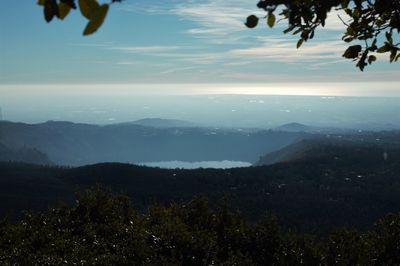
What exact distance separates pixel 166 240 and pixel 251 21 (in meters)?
15.2

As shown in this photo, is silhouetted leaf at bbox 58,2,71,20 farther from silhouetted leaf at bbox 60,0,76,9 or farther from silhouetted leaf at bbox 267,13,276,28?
silhouetted leaf at bbox 267,13,276,28

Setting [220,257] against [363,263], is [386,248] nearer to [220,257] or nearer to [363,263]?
[363,263]

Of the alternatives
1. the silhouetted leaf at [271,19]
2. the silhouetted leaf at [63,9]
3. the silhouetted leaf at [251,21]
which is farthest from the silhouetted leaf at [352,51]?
the silhouetted leaf at [63,9]

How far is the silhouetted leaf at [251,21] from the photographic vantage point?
4.03m

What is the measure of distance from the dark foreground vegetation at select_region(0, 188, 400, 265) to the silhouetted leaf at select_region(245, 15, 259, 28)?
12418 millimetres

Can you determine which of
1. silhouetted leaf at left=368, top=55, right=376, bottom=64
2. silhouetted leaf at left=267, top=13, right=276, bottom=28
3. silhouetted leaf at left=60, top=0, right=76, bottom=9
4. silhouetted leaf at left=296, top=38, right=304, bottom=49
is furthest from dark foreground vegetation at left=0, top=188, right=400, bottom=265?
silhouetted leaf at left=60, top=0, right=76, bottom=9

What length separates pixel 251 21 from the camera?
4109 mm

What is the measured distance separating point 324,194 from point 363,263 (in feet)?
596

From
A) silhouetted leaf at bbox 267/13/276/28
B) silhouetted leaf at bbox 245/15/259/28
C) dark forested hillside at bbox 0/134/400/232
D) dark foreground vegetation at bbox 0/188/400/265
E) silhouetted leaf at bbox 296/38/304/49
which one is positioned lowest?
dark forested hillside at bbox 0/134/400/232

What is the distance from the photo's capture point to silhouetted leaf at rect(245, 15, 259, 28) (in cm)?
403

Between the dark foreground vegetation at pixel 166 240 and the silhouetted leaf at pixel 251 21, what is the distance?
12418 millimetres

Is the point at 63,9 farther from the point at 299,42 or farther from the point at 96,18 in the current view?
the point at 299,42

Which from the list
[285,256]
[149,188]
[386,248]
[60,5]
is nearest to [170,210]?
[285,256]

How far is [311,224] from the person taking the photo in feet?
455
